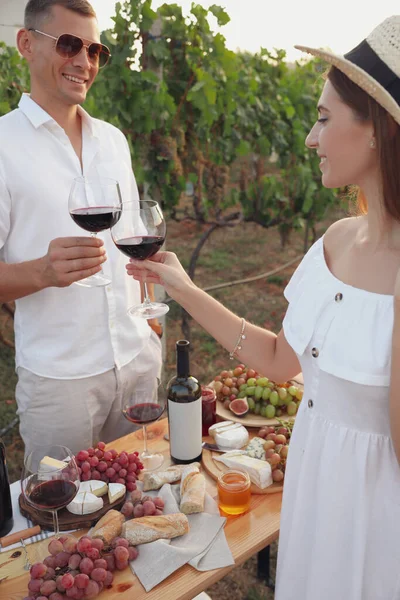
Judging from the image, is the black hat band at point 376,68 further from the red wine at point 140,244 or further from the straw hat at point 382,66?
the red wine at point 140,244

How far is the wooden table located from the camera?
1347 mm

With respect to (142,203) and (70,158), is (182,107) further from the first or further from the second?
(142,203)

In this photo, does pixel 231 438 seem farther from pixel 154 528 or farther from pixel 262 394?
pixel 154 528

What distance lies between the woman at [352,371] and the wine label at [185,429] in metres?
0.37

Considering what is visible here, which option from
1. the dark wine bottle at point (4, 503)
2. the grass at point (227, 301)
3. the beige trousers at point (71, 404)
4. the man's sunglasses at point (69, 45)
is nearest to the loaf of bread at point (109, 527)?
the dark wine bottle at point (4, 503)

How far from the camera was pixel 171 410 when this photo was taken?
1.74 m

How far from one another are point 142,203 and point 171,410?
71 centimetres

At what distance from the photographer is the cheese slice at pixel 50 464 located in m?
1.39

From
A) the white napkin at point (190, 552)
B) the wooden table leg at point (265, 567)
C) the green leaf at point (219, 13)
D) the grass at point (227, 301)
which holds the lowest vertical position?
the wooden table leg at point (265, 567)

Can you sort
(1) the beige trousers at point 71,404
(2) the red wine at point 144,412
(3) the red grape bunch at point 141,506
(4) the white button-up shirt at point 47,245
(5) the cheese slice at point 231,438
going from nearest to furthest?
(3) the red grape bunch at point 141,506 → (2) the red wine at point 144,412 → (5) the cheese slice at point 231,438 → (4) the white button-up shirt at point 47,245 → (1) the beige trousers at point 71,404

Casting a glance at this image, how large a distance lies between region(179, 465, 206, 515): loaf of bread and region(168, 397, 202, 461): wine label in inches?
3.0

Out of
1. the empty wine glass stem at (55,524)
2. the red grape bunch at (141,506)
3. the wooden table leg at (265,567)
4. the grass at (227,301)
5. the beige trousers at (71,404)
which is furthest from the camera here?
the grass at (227,301)

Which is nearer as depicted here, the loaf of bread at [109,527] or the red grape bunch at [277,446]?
the loaf of bread at [109,527]

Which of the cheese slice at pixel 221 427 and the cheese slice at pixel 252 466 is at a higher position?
the cheese slice at pixel 221 427
